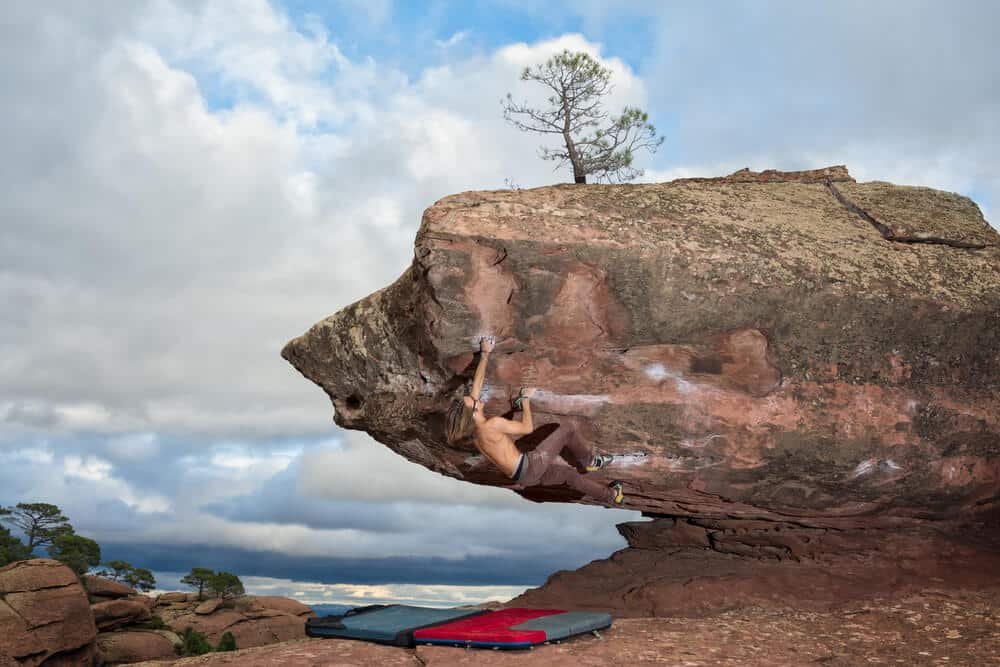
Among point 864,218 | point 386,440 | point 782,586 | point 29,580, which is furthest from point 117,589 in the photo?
point 864,218

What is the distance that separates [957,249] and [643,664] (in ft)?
25.9

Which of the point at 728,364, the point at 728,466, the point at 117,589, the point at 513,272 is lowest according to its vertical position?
the point at 117,589

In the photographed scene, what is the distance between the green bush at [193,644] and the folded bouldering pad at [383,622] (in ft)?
65.3

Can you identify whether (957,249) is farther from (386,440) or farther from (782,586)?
(386,440)

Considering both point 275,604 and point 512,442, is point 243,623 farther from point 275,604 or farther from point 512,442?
point 512,442

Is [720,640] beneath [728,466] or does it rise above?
beneath

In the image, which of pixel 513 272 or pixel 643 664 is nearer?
pixel 643 664

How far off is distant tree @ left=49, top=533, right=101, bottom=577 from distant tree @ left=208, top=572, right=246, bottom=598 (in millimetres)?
5936

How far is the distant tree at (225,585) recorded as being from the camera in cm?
3575

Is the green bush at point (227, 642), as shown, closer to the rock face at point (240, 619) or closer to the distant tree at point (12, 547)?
the rock face at point (240, 619)

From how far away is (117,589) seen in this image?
28.7 metres

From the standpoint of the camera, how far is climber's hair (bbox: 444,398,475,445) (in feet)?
31.6

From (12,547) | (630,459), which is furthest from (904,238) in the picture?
(12,547)

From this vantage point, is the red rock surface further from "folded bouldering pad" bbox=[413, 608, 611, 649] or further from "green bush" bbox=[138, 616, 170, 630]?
"green bush" bbox=[138, 616, 170, 630]
